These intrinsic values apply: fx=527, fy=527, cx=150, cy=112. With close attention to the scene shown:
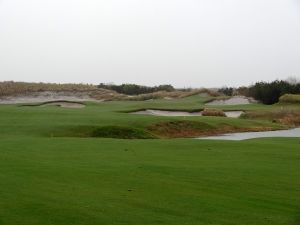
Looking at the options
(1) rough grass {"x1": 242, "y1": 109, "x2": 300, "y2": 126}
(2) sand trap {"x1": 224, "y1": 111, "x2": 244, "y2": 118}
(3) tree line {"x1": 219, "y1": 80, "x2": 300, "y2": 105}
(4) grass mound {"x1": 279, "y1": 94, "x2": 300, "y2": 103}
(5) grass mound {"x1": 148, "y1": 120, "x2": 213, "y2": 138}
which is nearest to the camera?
(5) grass mound {"x1": 148, "y1": 120, "x2": 213, "y2": 138}

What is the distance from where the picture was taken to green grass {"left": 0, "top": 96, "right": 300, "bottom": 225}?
31.6 ft

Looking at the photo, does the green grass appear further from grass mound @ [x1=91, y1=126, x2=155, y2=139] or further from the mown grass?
grass mound @ [x1=91, y1=126, x2=155, y2=139]

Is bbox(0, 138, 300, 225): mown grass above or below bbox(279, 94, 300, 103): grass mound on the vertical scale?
below

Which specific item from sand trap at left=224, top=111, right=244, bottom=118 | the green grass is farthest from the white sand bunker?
the green grass

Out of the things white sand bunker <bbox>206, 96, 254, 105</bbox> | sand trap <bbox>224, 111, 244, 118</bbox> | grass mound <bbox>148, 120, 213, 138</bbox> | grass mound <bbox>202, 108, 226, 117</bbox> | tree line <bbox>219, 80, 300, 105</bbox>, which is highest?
tree line <bbox>219, 80, 300, 105</bbox>

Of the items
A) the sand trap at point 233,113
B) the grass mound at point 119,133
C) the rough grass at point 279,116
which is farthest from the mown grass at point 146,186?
the sand trap at point 233,113

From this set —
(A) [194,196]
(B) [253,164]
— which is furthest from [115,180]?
(B) [253,164]

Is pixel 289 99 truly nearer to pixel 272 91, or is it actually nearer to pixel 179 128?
pixel 272 91

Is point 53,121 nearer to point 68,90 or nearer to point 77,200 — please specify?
point 77,200

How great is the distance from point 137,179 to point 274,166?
17.9 feet

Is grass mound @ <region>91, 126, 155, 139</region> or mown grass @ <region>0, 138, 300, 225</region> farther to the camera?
grass mound @ <region>91, 126, 155, 139</region>

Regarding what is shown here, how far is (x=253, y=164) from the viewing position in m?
17.0

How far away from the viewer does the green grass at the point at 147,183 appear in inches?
379

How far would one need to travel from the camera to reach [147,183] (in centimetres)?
1287
